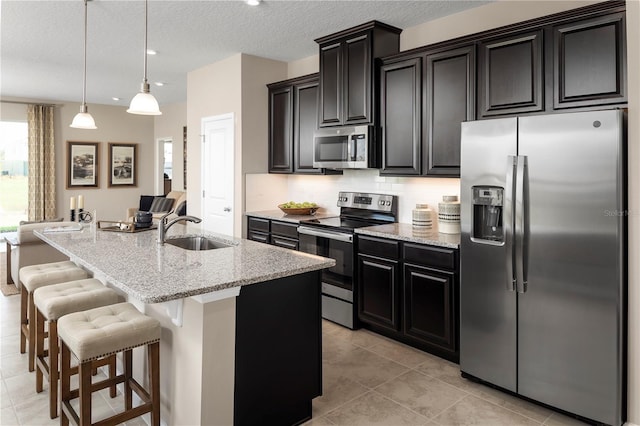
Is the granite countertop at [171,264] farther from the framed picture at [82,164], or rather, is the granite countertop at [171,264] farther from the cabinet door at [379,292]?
the framed picture at [82,164]

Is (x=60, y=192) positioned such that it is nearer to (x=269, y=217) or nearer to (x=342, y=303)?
(x=269, y=217)

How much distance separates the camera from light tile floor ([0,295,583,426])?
8.20 ft

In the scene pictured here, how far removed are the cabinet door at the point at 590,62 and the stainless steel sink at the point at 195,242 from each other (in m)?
2.51

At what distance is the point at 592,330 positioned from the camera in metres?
2.35

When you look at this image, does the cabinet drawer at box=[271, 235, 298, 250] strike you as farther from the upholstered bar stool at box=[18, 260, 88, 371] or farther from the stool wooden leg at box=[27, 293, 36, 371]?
the stool wooden leg at box=[27, 293, 36, 371]

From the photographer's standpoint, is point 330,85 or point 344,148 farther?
point 330,85

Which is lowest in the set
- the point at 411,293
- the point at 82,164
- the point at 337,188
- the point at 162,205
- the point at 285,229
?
the point at 411,293

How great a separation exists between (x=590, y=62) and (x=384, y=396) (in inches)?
95.2

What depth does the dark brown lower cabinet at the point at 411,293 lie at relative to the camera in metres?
3.13

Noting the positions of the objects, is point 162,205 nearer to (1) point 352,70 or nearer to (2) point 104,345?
(1) point 352,70

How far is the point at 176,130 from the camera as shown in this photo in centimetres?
880

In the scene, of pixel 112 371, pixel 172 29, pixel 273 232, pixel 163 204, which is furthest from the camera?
pixel 163 204

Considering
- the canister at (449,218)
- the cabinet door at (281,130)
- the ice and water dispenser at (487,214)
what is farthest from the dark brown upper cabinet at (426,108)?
the cabinet door at (281,130)

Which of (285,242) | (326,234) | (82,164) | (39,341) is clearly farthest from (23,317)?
(82,164)
